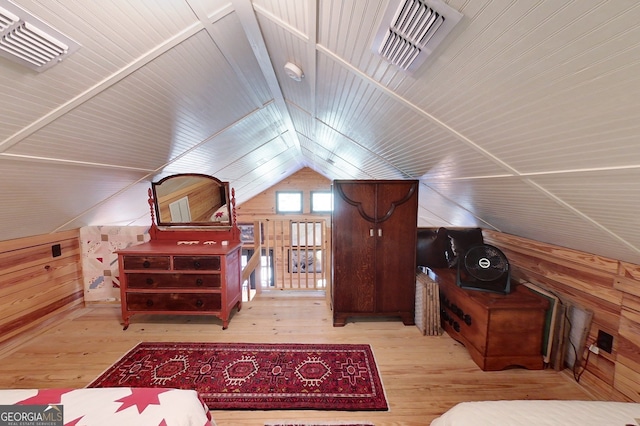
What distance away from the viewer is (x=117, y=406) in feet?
3.15

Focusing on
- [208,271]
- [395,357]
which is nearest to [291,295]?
[208,271]

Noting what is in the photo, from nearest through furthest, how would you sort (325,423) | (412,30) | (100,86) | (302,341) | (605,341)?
1. (412,30)
2. (100,86)
3. (325,423)
4. (605,341)
5. (302,341)

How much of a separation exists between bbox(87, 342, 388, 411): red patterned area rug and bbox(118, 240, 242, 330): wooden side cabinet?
0.31 m

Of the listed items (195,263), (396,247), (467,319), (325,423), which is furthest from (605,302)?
(195,263)

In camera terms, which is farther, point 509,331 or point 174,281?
point 174,281

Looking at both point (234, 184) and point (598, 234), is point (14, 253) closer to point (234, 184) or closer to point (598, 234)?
point (234, 184)

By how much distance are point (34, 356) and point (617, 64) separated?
354 cm

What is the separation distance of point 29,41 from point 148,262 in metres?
1.76

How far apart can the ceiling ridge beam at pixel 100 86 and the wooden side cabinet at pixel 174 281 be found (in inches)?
48.5

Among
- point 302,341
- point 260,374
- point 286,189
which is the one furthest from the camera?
point 286,189

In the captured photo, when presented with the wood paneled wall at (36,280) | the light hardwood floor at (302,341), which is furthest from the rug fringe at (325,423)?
the wood paneled wall at (36,280)

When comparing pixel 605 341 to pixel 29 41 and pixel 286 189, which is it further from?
pixel 286 189

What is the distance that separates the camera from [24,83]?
103 cm

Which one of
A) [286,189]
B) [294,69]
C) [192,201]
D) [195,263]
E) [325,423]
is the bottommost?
[325,423]
